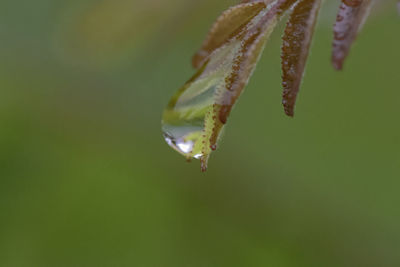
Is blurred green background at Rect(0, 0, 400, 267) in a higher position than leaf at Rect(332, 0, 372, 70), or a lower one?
lower

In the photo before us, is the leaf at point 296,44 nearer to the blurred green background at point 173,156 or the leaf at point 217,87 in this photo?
the leaf at point 217,87

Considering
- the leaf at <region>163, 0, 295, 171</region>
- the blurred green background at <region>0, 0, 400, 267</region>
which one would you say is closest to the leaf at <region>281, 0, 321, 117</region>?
the leaf at <region>163, 0, 295, 171</region>

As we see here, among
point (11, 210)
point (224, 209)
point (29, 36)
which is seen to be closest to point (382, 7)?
point (224, 209)

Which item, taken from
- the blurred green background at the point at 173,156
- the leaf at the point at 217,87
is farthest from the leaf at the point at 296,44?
the blurred green background at the point at 173,156

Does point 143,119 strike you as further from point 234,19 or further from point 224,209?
point 234,19

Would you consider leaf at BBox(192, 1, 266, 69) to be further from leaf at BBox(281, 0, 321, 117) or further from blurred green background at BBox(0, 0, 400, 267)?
blurred green background at BBox(0, 0, 400, 267)

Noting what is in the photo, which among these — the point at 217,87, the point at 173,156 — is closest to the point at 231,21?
the point at 217,87

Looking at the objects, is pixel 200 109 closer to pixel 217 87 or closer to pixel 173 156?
pixel 217 87
